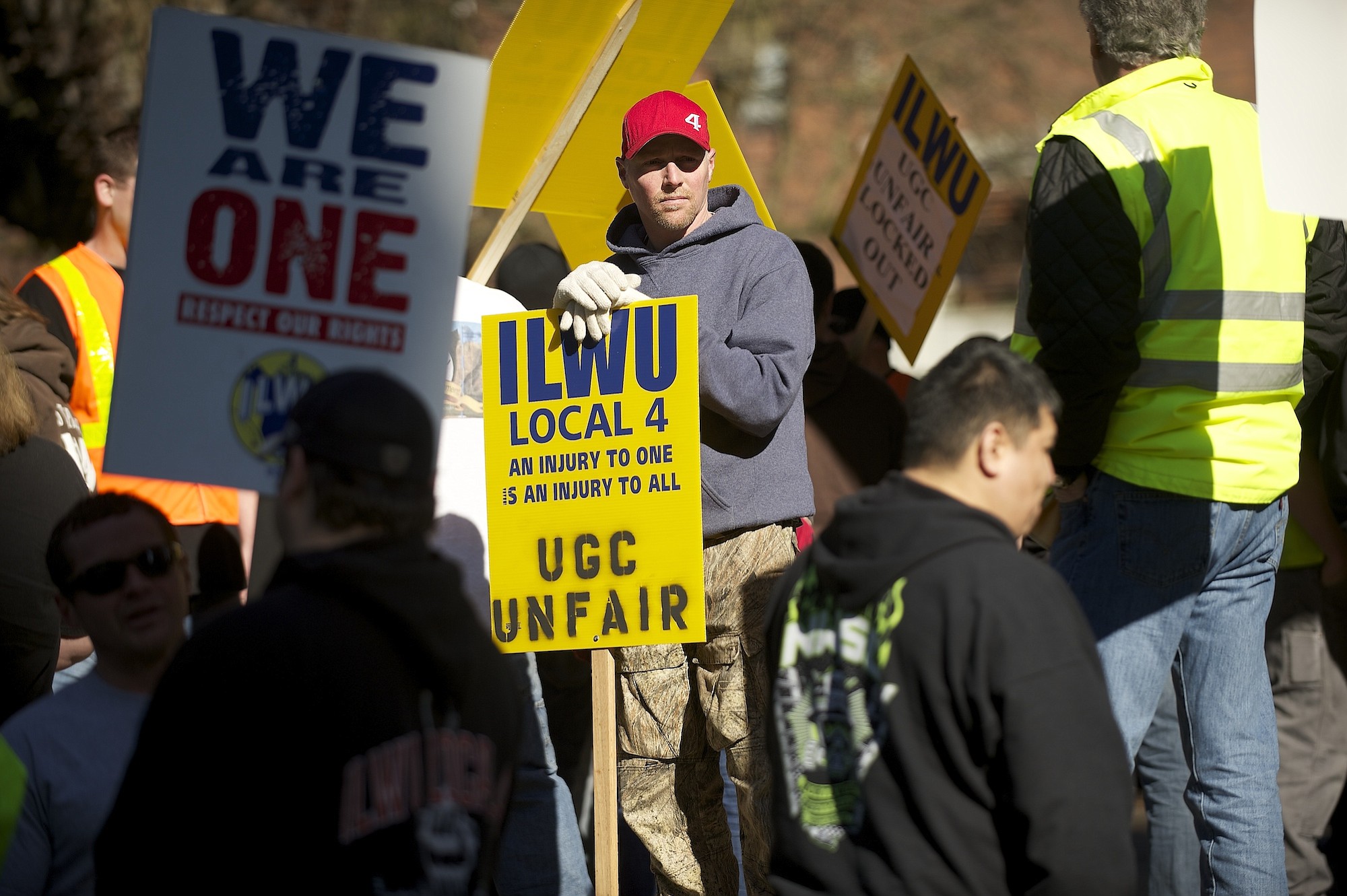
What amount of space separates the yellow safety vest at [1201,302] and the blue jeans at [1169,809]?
2.22 feet

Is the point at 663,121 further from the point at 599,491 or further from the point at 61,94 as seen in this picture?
the point at 61,94

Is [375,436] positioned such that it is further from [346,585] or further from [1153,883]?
[1153,883]

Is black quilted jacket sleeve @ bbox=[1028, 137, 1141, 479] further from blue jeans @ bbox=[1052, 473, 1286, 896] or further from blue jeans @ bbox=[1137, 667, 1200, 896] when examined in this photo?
blue jeans @ bbox=[1137, 667, 1200, 896]

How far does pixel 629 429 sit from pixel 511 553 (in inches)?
17.4

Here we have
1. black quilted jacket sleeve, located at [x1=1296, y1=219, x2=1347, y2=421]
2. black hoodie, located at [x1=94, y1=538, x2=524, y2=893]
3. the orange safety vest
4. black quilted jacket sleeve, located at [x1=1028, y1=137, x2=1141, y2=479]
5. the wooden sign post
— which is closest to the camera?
black hoodie, located at [x1=94, y1=538, x2=524, y2=893]

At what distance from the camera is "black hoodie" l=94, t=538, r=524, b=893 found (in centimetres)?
203

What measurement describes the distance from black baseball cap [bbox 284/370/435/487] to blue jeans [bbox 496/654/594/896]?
175 cm

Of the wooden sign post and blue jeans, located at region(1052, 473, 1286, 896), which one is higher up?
the wooden sign post

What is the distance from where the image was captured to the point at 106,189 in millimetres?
4668

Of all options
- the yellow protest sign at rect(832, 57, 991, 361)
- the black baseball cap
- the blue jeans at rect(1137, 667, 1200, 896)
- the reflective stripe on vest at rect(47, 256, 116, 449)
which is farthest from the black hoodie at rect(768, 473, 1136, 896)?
the yellow protest sign at rect(832, 57, 991, 361)

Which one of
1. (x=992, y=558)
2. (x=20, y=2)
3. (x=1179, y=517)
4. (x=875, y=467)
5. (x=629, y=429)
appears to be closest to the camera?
(x=992, y=558)

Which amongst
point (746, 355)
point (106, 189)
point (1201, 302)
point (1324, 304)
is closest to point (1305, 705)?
point (1324, 304)

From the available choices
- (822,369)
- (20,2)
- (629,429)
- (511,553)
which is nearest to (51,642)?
(511,553)

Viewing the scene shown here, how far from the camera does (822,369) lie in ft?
16.6
